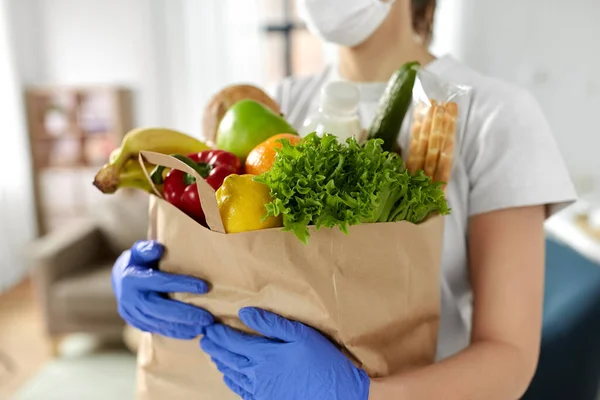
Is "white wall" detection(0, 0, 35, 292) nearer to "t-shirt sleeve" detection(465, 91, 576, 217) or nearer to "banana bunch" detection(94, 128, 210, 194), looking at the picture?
"banana bunch" detection(94, 128, 210, 194)

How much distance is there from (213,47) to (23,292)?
1.99 m

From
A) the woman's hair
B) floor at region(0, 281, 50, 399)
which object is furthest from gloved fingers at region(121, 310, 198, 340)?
floor at region(0, 281, 50, 399)

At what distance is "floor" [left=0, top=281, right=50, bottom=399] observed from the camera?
233 centimetres

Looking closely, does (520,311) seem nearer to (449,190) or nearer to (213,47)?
(449,190)

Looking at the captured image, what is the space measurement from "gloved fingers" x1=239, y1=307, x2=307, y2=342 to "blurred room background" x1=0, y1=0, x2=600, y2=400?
1678 mm

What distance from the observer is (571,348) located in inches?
53.8

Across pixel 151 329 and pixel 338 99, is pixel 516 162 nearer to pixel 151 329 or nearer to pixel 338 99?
pixel 338 99

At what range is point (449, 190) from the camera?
828 mm

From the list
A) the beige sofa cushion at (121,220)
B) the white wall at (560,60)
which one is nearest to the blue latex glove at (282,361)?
the beige sofa cushion at (121,220)

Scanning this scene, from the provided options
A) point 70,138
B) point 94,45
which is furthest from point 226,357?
point 94,45

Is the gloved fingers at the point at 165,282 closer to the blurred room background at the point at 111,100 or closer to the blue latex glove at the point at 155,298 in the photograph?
the blue latex glove at the point at 155,298

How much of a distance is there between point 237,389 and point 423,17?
31.4 inches

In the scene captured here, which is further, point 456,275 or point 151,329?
point 456,275

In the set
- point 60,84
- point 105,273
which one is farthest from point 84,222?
point 60,84
